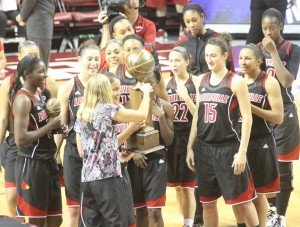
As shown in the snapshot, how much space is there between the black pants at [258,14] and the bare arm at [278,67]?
1289 mm

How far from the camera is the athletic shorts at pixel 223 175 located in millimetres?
5543

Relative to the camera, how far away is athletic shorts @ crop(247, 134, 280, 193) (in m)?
5.99

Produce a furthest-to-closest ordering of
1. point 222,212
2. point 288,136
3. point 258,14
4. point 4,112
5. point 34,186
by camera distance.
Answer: point 258,14
point 222,212
point 288,136
point 4,112
point 34,186

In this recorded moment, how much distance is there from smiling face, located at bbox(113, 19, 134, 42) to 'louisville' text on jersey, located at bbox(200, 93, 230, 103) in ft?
3.78

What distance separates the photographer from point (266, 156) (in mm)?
5988

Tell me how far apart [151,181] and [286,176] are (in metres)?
1.60

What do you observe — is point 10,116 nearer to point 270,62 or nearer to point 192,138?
point 192,138

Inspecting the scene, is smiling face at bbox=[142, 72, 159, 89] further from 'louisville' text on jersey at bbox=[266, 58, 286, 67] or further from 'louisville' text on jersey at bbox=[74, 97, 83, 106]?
'louisville' text on jersey at bbox=[266, 58, 286, 67]

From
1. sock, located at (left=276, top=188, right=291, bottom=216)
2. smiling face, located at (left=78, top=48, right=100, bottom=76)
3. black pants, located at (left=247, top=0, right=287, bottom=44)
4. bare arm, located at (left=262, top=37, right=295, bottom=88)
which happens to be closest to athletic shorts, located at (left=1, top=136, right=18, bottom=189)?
smiling face, located at (left=78, top=48, right=100, bottom=76)

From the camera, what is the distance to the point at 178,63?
6.09 meters

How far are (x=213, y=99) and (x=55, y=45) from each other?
10.5m

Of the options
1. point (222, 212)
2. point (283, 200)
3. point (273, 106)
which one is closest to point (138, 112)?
point (273, 106)

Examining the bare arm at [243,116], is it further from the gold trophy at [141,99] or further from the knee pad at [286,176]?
the knee pad at [286,176]

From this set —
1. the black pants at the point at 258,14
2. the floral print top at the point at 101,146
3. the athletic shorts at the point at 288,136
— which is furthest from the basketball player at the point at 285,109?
the floral print top at the point at 101,146
